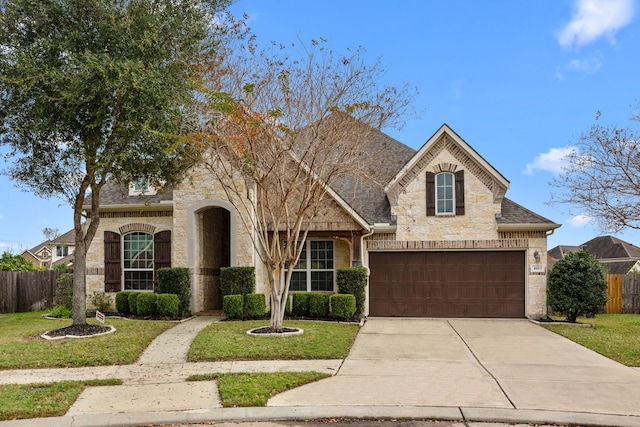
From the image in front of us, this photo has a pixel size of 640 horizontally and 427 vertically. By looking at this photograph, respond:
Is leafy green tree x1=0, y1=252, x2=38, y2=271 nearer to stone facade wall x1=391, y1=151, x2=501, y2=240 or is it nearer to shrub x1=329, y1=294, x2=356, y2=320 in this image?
shrub x1=329, y1=294, x2=356, y2=320

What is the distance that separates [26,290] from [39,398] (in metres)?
15.5

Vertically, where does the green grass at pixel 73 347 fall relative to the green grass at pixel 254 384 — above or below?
below

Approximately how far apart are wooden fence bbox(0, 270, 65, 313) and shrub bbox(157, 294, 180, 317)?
8.40 meters

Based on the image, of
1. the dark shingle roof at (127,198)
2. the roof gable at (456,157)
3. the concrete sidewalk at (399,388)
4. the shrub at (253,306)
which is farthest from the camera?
the dark shingle roof at (127,198)


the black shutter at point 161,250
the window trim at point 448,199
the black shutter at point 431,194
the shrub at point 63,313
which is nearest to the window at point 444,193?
the window trim at point 448,199

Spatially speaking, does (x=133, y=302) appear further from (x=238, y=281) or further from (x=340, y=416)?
(x=340, y=416)

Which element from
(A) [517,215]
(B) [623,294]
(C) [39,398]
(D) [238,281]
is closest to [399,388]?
(C) [39,398]

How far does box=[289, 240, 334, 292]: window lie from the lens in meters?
18.3

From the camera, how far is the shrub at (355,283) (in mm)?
16625

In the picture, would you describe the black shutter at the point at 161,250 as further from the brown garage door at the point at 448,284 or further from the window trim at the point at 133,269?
the brown garage door at the point at 448,284

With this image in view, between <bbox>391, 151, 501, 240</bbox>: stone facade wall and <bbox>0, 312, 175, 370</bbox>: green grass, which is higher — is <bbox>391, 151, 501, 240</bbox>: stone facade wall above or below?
above

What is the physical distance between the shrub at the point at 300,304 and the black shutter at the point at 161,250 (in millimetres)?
4347

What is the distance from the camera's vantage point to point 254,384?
8.23 metres

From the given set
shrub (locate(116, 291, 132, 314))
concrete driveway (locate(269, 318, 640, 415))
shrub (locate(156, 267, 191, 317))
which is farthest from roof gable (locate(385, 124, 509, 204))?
shrub (locate(116, 291, 132, 314))
